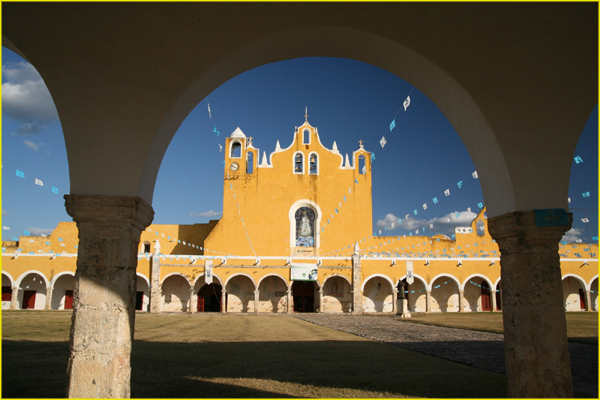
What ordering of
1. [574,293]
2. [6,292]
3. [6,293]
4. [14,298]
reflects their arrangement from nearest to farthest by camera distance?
[14,298] < [6,293] < [6,292] < [574,293]

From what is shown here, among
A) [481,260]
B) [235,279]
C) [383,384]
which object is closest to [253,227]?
[235,279]

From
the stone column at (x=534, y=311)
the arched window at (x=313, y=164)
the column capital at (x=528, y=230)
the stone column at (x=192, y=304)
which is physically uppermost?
the arched window at (x=313, y=164)

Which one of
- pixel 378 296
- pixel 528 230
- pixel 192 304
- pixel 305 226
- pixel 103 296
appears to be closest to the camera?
pixel 103 296

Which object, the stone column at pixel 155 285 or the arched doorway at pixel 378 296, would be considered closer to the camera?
the stone column at pixel 155 285

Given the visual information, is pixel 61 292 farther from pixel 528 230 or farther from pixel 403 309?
pixel 528 230

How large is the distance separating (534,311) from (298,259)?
1992 centimetres

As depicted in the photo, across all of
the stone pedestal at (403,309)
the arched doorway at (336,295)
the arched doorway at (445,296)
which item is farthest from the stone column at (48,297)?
the arched doorway at (445,296)

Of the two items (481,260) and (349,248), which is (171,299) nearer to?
(349,248)

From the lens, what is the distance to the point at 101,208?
3783 mm

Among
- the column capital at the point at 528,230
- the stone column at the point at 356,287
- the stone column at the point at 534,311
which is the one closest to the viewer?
the stone column at the point at 534,311

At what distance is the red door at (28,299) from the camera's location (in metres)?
22.6

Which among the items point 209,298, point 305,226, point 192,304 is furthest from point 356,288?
point 192,304

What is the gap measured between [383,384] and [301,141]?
73.1ft

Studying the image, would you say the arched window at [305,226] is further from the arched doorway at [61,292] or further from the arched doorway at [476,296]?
the arched doorway at [61,292]
